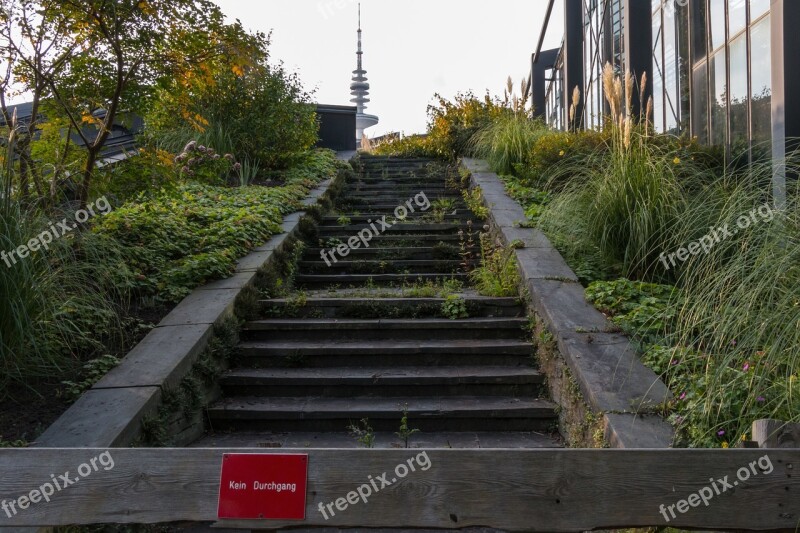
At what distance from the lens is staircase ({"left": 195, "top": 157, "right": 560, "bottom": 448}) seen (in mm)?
4559

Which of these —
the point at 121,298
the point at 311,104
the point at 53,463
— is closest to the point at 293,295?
the point at 121,298

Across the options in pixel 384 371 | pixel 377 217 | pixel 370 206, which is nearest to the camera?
pixel 384 371

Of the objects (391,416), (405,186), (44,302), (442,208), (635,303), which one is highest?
(405,186)

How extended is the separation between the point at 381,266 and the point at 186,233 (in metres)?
2.25

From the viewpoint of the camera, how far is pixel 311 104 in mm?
13180

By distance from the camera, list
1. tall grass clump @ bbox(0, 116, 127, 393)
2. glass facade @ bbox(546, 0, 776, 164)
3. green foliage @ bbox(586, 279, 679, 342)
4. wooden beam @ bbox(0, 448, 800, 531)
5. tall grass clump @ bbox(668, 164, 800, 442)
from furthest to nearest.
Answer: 1. glass facade @ bbox(546, 0, 776, 164)
2. green foliage @ bbox(586, 279, 679, 342)
3. tall grass clump @ bbox(0, 116, 127, 393)
4. tall grass clump @ bbox(668, 164, 800, 442)
5. wooden beam @ bbox(0, 448, 800, 531)

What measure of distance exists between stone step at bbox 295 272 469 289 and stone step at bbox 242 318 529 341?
61.9 inches

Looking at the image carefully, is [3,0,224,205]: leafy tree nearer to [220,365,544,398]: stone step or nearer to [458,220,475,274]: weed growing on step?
[220,365,544,398]: stone step

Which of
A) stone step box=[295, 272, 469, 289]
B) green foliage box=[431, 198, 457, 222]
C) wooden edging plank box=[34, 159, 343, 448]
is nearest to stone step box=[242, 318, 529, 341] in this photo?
wooden edging plank box=[34, 159, 343, 448]

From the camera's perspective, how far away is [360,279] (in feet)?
24.0

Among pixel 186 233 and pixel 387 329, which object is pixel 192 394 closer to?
pixel 387 329

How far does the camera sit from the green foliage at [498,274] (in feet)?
20.1

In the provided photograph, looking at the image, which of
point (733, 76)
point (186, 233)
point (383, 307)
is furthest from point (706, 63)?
point (186, 233)

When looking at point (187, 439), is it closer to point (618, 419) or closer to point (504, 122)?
point (618, 419)
